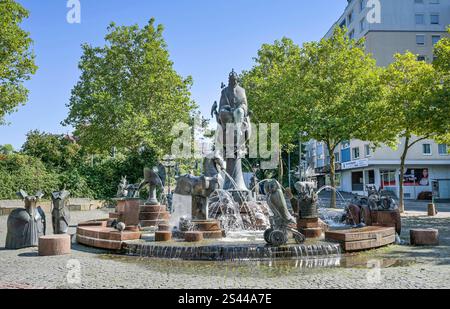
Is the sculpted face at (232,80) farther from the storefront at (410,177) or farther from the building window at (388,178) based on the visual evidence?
the building window at (388,178)

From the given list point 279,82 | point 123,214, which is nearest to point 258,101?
point 279,82

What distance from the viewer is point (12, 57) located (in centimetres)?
2294

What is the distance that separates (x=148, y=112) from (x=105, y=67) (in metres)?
4.98

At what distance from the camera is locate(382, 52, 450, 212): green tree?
19.8 metres

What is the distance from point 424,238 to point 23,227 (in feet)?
36.9

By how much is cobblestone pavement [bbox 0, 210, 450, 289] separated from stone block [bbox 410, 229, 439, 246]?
1.16 meters

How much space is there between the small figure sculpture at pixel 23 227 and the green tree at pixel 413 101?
17.8 metres

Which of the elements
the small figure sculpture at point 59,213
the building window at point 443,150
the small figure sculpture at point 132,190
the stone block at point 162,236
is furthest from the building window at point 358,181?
the small figure sculpture at point 59,213

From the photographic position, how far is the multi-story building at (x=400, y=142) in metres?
45.7

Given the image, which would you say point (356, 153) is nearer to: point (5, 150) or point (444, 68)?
point (444, 68)

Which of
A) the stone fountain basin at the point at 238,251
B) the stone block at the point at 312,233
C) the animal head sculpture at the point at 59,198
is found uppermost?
the animal head sculpture at the point at 59,198

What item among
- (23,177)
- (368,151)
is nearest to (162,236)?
(23,177)
